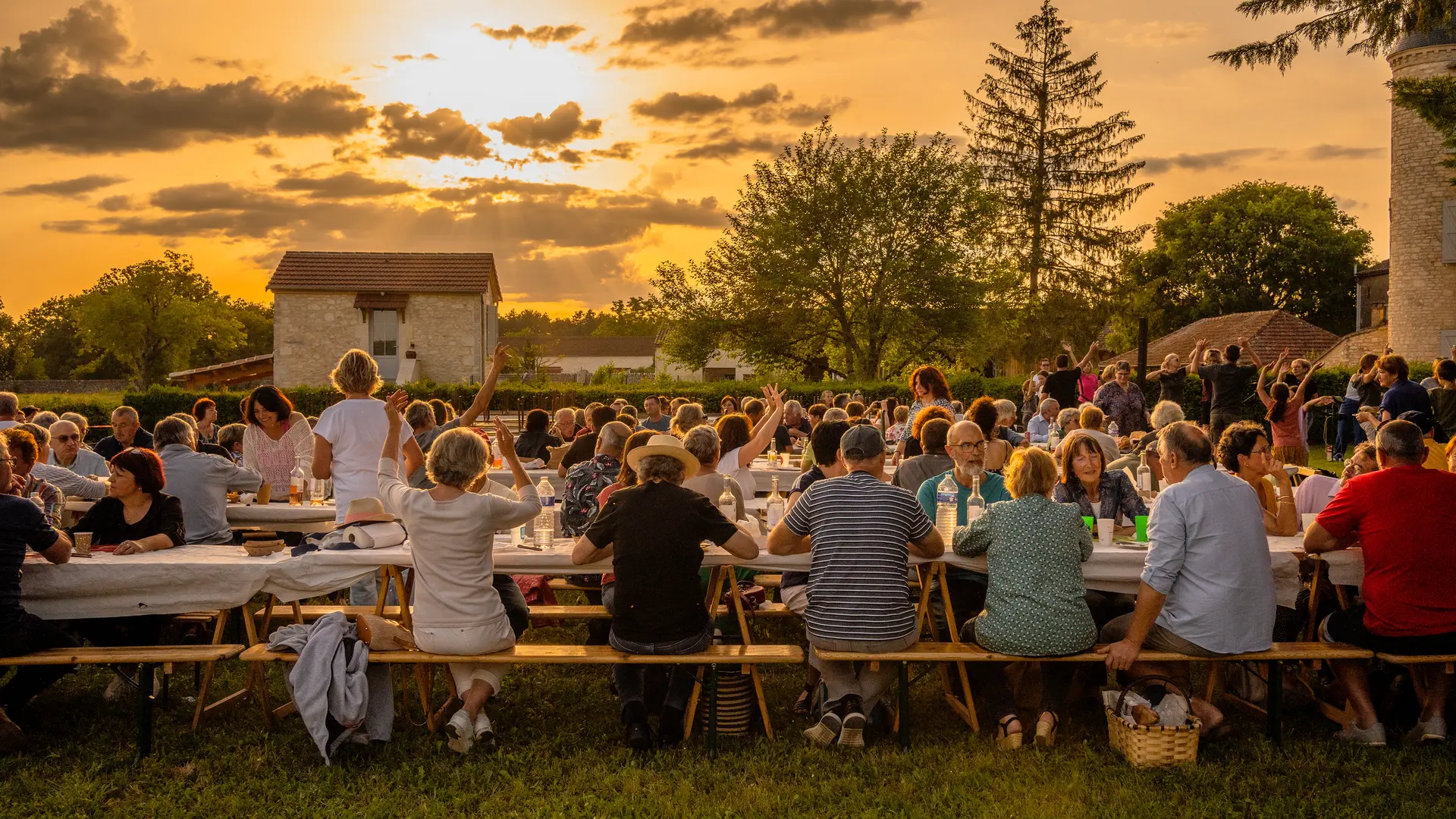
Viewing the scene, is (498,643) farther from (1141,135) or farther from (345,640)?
(1141,135)

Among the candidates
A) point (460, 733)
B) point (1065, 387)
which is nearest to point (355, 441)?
point (460, 733)

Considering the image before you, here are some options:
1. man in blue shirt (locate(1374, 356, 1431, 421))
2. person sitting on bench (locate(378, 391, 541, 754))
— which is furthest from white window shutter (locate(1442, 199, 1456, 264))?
person sitting on bench (locate(378, 391, 541, 754))

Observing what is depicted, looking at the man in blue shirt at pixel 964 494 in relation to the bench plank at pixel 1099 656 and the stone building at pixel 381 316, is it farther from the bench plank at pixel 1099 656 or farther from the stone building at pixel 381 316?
the stone building at pixel 381 316

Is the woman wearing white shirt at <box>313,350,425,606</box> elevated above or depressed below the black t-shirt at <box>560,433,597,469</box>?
above

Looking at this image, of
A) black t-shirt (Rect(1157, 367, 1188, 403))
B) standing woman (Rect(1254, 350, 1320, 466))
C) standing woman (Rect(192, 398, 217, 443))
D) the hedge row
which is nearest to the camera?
standing woman (Rect(192, 398, 217, 443))

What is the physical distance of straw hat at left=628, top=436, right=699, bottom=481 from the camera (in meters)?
4.82

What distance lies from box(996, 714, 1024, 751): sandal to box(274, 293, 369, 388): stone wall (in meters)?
36.1

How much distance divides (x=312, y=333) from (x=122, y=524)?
115ft

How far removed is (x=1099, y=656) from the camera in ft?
15.4

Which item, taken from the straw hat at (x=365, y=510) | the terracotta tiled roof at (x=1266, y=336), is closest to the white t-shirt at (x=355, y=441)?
the straw hat at (x=365, y=510)

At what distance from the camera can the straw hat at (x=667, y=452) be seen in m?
4.82

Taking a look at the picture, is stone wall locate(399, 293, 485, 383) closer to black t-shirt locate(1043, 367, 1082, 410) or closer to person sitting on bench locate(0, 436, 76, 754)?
black t-shirt locate(1043, 367, 1082, 410)

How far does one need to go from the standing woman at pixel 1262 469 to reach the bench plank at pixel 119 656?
15.7 feet

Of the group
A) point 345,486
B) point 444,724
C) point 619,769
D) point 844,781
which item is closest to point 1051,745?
point 844,781
